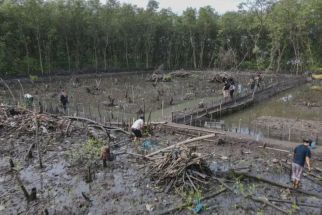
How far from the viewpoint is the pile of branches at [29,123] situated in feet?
49.0

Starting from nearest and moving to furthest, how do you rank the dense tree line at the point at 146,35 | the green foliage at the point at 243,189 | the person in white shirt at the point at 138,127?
the green foliage at the point at 243,189 < the person in white shirt at the point at 138,127 < the dense tree line at the point at 146,35

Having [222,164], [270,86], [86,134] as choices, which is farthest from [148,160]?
[270,86]

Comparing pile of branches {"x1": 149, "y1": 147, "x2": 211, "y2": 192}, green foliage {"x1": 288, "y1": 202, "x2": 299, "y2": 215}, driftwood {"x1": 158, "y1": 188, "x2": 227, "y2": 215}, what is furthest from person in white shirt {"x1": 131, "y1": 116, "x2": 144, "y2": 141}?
green foliage {"x1": 288, "y1": 202, "x2": 299, "y2": 215}

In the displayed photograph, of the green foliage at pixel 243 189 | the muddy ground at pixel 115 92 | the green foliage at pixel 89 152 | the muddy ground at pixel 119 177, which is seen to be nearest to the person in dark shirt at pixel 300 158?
the muddy ground at pixel 119 177

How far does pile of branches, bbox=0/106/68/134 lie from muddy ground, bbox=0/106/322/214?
0.07 m

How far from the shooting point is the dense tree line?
3441cm

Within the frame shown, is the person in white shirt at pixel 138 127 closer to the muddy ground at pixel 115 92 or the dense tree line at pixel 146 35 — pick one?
the muddy ground at pixel 115 92

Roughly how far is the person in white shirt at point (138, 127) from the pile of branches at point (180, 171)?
3338 mm

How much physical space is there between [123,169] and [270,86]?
20.5 meters

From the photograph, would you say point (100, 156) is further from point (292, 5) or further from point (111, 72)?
point (292, 5)

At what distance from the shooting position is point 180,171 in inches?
379

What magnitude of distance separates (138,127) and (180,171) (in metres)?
4.36

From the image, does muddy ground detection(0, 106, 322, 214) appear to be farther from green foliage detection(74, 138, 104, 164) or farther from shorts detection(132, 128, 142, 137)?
shorts detection(132, 128, 142, 137)

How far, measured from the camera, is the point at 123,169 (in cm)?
1118
